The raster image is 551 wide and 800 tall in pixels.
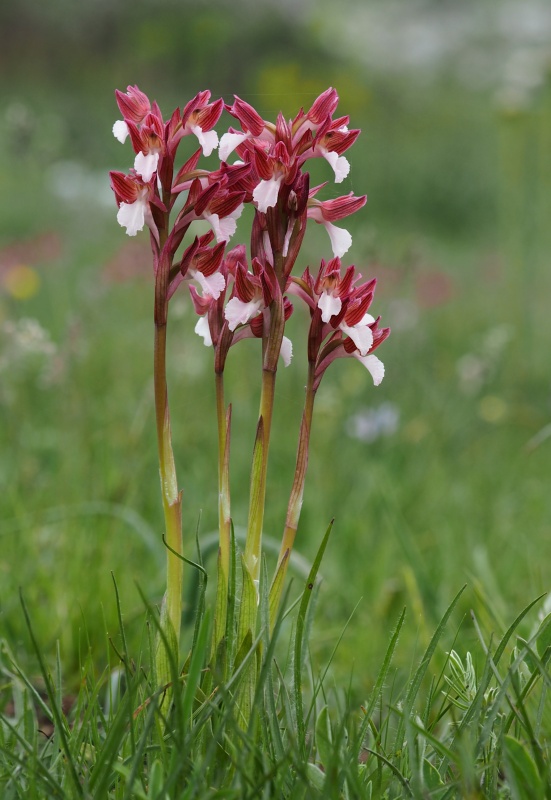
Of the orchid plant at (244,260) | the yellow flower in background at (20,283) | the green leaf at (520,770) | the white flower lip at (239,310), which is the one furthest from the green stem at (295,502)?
the yellow flower in background at (20,283)

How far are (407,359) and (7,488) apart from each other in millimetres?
2079

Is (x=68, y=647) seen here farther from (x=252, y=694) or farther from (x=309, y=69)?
(x=309, y=69)

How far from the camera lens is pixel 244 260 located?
1.18 metres

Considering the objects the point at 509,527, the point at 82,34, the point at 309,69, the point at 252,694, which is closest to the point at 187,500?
the point at 509,527

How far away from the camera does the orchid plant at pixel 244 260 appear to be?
3.55ft

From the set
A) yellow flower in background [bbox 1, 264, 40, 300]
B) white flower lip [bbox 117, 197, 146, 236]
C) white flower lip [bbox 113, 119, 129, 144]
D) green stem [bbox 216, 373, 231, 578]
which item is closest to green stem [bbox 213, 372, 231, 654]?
green stem [bbox 216, 373, 231, 578]

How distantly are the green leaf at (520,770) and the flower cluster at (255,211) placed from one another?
0.46m

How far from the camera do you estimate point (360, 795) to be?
3.16 ft

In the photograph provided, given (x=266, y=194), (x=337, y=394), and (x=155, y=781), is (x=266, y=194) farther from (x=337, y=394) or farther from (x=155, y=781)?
(x=337, y=394)

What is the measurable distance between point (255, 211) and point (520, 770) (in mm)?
703

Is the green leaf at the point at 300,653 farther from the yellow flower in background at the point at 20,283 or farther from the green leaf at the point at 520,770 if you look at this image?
the yellow flower in background at the point at 20,283

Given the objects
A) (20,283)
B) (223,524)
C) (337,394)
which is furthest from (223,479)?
(20,283)

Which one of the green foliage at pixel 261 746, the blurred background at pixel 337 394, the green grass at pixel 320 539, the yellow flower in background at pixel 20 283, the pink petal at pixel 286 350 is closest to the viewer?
the green foliage at pixel 261 746

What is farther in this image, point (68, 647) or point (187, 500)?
point (187, 500)
